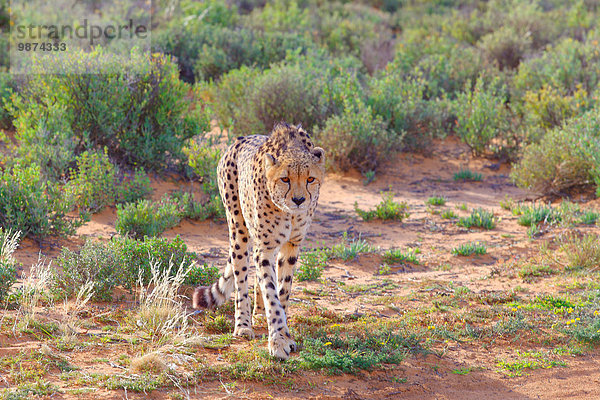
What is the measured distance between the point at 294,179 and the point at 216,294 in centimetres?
166

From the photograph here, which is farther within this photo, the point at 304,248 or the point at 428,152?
the point at 428,152

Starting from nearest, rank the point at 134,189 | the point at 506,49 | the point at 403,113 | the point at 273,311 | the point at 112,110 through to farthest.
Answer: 1. the point at 273,311
2. the point at 134,189
3. the point at 112,110
4. the point at 403,113
5. the point at 506,49

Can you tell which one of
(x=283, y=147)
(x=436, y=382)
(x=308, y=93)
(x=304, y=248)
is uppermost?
(x=283, y=147)

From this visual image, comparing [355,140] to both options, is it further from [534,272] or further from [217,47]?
[217,47]

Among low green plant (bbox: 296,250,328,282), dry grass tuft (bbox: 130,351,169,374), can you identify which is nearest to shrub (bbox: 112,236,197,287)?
low green plant (bbox: 296,250,328,282)

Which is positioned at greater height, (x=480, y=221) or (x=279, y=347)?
(x=279, y=347)

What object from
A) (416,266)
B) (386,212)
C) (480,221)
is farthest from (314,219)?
(480,221)

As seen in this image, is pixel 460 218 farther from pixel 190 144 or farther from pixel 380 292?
pixel 190 144

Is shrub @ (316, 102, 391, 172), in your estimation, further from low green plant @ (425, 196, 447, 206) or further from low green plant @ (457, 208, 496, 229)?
low green plant @ (457, 208, 496, 229)

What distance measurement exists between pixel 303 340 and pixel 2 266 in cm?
271

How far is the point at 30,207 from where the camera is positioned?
760 cm

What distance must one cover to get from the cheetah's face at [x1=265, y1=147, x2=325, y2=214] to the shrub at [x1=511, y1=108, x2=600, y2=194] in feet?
20.2

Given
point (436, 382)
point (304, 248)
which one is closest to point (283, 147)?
point (436, 382)

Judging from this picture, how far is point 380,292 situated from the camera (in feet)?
22.5
